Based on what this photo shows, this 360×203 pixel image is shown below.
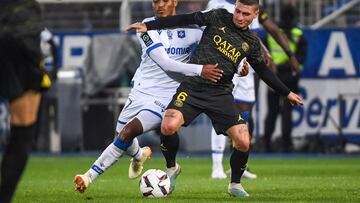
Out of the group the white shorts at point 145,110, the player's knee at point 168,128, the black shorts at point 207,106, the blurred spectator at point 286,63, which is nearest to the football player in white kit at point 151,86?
the white shorts at point 145,110

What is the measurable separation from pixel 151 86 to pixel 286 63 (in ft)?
28.9

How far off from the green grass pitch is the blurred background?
4.57ft

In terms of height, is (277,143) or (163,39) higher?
(163,39)

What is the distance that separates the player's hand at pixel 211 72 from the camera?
33.7 feet

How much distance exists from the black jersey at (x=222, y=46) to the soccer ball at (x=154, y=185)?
3.06 feet

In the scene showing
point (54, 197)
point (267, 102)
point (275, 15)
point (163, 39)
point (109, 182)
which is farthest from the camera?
point (275, 15)

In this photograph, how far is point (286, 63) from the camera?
1989cm

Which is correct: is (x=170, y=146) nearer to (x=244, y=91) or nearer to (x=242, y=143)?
(x=242, y=143)

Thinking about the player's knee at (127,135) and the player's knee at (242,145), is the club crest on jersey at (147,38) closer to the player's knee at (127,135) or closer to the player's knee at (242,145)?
the player's knee at (127,135)

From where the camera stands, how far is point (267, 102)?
20.5m

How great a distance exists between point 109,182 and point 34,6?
5.61 meters

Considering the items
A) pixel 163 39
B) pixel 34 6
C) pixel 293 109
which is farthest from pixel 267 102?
pixel 34 6

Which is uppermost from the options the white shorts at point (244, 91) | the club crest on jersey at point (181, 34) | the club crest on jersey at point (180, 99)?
the club crest on jersey at point (181, 34)

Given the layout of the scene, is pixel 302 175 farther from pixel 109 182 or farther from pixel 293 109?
pixel 293 109
